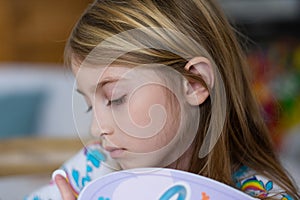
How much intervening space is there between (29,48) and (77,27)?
1.90 m

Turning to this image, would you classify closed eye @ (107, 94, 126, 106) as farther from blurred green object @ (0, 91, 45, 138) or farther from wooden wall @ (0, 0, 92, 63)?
wooden wall @ (0, 0, 92, 63)

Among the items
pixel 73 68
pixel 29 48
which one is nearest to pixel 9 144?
pixel 73 68

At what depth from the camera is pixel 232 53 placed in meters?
0.67

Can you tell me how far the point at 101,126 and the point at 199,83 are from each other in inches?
3.9

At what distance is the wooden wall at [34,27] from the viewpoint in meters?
2.44

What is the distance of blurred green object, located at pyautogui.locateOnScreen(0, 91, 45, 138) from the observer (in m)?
2.10

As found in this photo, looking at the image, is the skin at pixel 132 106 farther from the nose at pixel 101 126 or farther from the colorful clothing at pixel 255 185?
the colorful clothing at pixel 255 185

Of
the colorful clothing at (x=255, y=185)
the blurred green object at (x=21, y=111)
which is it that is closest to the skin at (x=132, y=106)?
the colorful clothing at (x=255, y=185)

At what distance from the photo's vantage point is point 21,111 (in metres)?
2.13

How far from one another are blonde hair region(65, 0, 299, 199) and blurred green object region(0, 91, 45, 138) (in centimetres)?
147

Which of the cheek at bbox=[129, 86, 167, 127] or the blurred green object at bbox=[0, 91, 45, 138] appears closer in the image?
the cheek at bbox=[129, 86, 167, 127]

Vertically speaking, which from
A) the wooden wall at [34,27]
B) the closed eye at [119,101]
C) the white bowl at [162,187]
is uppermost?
the wooden wall at [34,27]

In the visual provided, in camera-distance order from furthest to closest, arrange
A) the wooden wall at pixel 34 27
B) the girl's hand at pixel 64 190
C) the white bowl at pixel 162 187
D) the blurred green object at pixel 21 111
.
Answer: the wooden wall at pixel 34 27
the blurred green object at pixel 21 111
the girl's hand at pixel 64 190
the white bowl at pixel 162 187

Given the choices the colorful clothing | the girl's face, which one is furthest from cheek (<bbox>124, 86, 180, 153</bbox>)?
the colorful clothing
